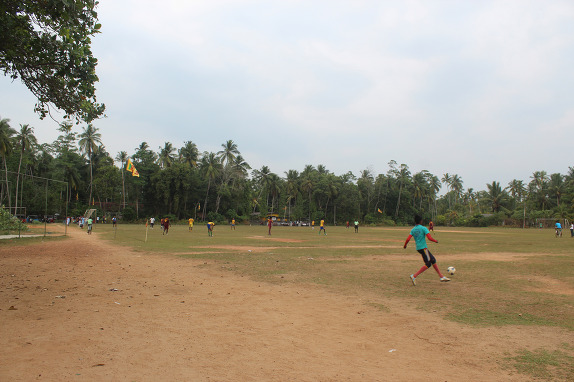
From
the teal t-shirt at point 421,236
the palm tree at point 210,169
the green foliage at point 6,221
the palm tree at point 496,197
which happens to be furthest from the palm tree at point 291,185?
the teal t-shirt at point 421,236

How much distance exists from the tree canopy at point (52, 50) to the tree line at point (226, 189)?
54720 mm

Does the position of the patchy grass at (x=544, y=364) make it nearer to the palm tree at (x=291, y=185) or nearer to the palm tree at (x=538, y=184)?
the palm tree at (x=291, y=185)

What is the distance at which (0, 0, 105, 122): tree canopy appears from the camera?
737 cm

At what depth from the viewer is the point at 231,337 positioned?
5.46m

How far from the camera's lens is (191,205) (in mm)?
85688

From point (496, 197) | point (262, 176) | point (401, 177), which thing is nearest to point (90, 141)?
point (262, 176)

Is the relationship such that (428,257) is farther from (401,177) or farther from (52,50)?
(401,177)

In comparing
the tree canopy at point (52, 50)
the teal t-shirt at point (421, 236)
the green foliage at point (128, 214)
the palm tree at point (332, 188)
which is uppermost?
the palm tree at point (332, 188)

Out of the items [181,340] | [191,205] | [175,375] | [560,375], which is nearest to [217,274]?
[181,340]

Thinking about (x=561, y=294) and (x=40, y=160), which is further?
(x=40, y=160)

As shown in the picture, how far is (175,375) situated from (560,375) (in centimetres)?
426

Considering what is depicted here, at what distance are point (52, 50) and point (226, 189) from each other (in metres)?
74.0

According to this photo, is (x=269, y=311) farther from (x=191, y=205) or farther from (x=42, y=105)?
(x=191, y=205)

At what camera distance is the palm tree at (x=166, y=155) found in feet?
277
